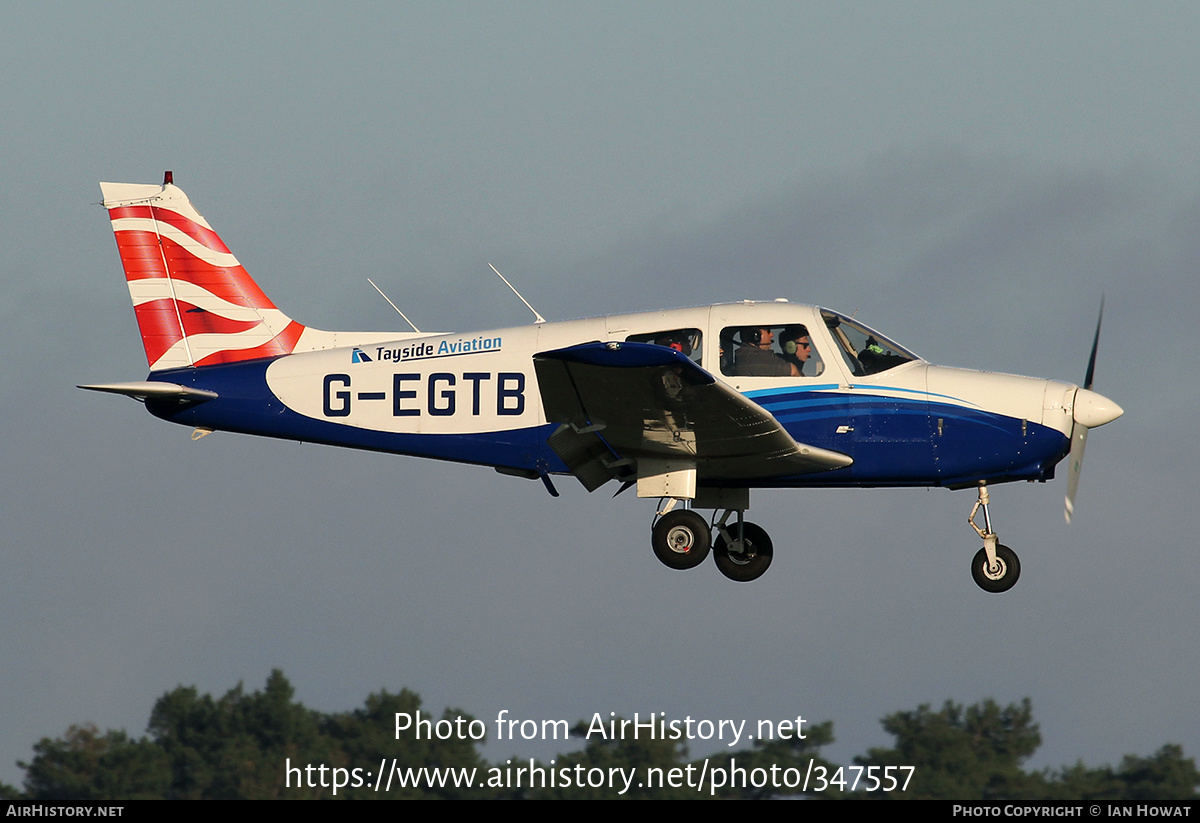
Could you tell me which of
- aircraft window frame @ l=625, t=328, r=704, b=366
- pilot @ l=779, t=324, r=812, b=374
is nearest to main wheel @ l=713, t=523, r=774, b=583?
pilot @ l=779, t=324, r=812, b=374

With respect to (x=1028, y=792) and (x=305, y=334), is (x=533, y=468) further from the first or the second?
(x=1028, y=792)

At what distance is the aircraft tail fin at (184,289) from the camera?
18.0 metres

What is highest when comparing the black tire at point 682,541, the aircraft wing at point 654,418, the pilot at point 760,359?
the pilot at point 760,359

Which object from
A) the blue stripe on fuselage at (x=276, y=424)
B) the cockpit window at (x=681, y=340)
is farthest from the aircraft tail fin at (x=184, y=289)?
the cockpit window at (x=681, y=340)

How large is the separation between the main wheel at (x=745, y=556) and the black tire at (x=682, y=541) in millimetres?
1012

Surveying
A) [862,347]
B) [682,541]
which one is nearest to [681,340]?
[862,347]

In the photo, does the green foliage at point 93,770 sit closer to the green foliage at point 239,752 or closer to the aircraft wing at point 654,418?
the green foliage at point 239,752

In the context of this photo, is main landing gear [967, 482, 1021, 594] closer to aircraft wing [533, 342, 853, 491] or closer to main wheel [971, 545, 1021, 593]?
main wheel [971, 545, 1021, 593]

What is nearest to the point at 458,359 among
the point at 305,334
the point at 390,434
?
the point at 390,434

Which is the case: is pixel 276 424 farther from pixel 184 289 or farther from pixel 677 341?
pixel 677 341

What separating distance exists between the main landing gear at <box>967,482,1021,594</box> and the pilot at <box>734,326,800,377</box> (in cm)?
241

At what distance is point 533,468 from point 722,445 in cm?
221

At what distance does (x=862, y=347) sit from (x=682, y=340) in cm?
188

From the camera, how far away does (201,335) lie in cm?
1802
